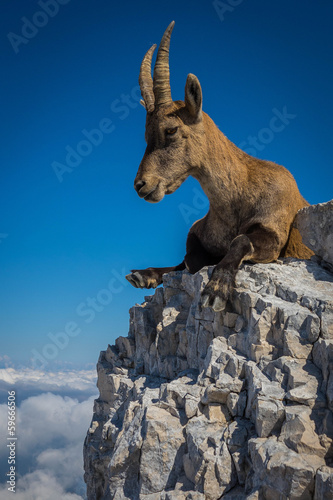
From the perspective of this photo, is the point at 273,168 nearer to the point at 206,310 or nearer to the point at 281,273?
the point at 281,273

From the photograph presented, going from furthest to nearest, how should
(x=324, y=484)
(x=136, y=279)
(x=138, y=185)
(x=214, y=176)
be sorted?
(x=136, y=279) → (x=214, y=176) → (x=138, y=185) → (x=324, y=484)

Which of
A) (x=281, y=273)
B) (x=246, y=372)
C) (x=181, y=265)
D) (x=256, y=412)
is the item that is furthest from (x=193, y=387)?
(x=181, y=265)

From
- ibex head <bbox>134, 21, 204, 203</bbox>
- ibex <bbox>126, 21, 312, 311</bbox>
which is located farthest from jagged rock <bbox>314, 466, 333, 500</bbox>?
ibex head <bbox>134, 21, 204, 203</bbox>

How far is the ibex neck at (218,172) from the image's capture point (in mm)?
9844

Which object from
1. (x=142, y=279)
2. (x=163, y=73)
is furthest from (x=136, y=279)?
(x=163, y=73)

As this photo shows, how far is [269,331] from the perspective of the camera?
22.9 ft

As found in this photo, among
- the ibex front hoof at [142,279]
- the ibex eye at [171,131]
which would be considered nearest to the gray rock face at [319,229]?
the ibex eye at [171,131]

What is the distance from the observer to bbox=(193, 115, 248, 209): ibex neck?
984cm

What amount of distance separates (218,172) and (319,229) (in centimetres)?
264

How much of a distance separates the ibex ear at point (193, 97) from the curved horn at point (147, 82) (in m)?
0.90

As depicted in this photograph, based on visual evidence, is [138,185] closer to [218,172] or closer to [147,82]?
[218,172]

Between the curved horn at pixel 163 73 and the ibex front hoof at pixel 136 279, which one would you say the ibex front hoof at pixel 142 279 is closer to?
the ibex front hoof at pixel 136 279

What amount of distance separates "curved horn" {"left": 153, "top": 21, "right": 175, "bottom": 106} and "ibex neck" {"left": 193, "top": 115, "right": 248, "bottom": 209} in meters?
1.10

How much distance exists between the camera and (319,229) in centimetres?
873
